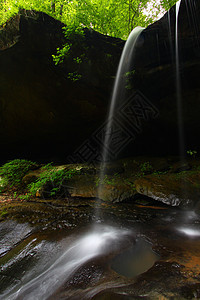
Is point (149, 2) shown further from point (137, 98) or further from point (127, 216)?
point (127, 216)

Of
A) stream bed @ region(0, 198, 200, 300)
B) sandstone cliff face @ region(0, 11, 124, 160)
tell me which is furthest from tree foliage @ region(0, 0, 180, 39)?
stream bed @ region(0, 198, 200, 300)

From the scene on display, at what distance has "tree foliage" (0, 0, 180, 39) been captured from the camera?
6.15m

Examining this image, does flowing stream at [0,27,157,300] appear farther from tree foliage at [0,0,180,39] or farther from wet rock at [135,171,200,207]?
tree foliage at [0,0,180,39]

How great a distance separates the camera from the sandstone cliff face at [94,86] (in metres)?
4.46

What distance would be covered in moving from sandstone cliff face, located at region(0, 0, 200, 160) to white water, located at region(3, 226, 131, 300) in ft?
16.3

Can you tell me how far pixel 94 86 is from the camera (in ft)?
18.3

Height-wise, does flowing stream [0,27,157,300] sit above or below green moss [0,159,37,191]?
below

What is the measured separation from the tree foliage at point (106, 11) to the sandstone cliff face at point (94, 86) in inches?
61.1

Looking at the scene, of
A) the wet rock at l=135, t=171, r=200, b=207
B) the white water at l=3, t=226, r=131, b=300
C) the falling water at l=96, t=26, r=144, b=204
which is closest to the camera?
the white water at l=3, t=226, r=131, b=300

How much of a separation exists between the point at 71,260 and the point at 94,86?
5.49 m

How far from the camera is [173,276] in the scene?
1.33 meters

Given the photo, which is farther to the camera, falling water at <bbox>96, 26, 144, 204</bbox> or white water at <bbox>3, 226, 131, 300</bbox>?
falling water at <bbox>96, 26, 144, 204</bbox>

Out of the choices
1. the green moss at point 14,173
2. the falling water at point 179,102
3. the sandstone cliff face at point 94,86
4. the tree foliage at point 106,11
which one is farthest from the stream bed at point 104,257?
the tree foliage at point 106,11

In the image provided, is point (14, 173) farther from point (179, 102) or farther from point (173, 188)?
point (179, 102)
